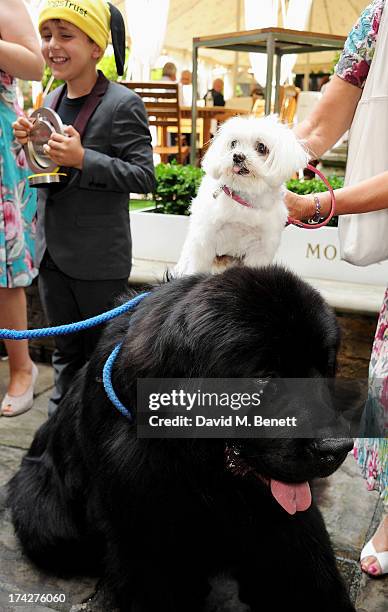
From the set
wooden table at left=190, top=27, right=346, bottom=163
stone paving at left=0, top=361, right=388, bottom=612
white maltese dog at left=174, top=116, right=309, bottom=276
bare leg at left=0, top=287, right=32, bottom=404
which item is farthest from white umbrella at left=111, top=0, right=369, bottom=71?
white maltese dog at left=174, top=116, right=309, bottom=276

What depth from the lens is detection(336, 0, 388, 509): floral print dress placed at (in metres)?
1.85

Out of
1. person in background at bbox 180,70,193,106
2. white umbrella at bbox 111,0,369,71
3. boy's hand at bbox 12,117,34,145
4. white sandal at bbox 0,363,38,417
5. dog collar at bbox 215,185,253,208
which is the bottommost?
white sandal at bbox 0,363,38,417

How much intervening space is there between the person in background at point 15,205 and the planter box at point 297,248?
4.14 ft

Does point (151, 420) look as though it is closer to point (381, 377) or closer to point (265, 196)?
point (265, 196)

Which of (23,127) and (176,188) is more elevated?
(23,127)

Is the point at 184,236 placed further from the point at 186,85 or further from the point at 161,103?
the point at 186,85

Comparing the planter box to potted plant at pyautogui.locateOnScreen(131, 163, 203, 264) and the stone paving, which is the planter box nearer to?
potted plant at pyautogui.locateOnScreen(131, 163, 203, 264)

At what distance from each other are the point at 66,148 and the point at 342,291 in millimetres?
1926

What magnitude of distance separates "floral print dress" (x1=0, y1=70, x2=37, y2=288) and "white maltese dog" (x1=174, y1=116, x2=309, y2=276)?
1.40 m

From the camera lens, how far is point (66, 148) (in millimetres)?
2217

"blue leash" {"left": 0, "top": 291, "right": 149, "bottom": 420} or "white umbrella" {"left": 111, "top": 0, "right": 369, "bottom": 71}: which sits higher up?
"white umbrella" {"left": 111, "top": 0, "right": 369, "bottom": 71}

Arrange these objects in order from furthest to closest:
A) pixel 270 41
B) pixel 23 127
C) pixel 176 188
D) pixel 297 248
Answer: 1. pixel 270 41
2. pixel 176 188
3. pixel 297 248
4. pixel 23 127

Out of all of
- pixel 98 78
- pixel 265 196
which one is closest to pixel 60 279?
pixel 98 78

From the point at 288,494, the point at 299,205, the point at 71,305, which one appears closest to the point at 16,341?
the point at 71,305
